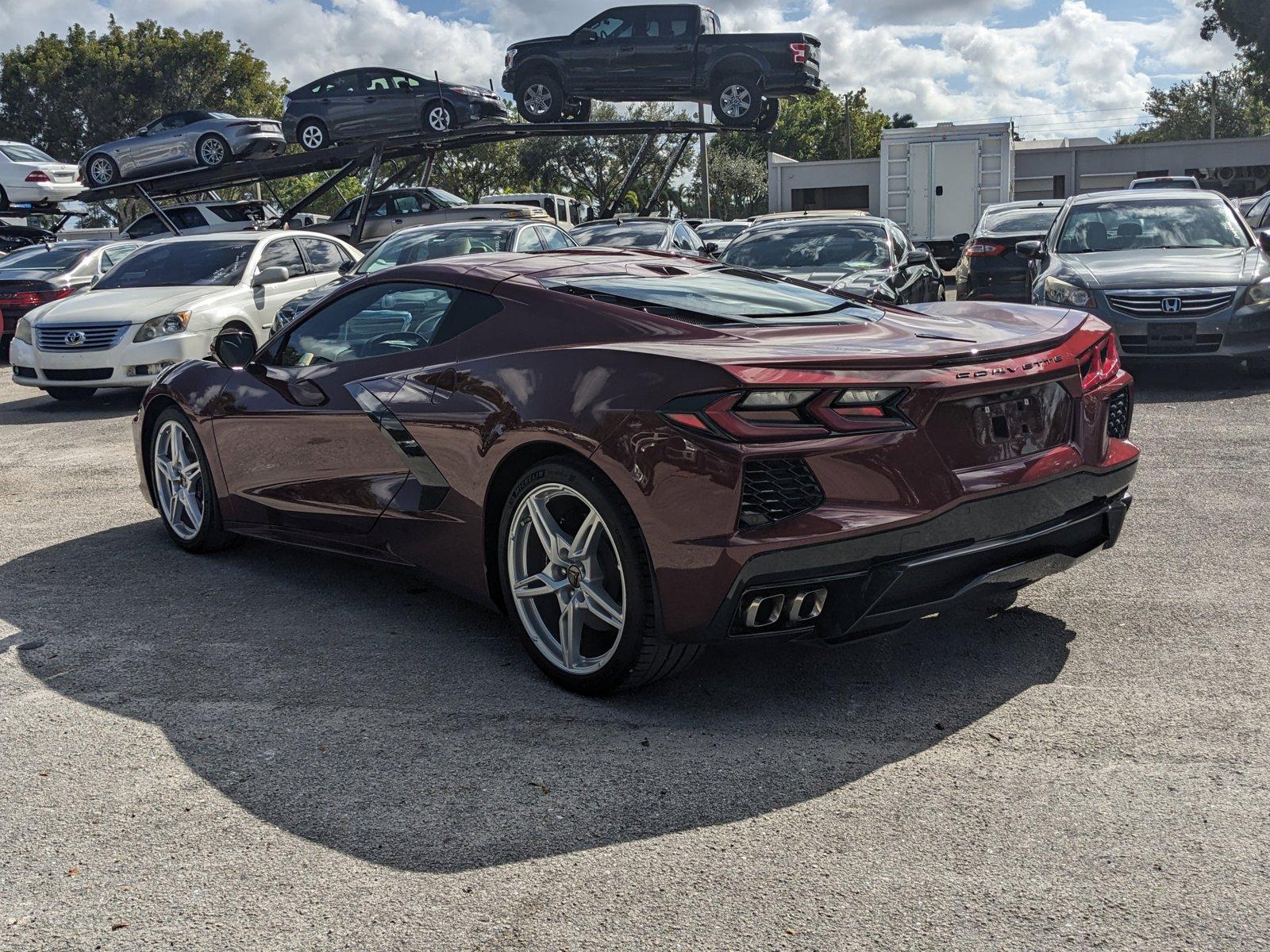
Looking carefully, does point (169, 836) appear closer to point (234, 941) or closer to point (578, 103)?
point (234, 941)

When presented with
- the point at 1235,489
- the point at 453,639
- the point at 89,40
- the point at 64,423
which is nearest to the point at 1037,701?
the point at 453,639

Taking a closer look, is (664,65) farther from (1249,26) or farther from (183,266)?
(1249,26)

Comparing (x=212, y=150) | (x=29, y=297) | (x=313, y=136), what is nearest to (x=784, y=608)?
(x=29, y=297)

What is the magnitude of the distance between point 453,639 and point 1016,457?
6.94 feet

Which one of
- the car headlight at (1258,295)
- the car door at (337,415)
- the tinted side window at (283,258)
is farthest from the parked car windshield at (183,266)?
the car headlight at (1258,295)

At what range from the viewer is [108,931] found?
8.86 ft

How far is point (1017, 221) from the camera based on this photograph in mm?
17250

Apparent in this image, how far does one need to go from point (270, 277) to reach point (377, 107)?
43.7 ft

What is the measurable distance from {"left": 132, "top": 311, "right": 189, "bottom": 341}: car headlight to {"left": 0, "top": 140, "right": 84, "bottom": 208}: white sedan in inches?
716

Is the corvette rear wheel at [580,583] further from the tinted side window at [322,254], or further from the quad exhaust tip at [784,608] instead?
the tinted side window at [322,254]

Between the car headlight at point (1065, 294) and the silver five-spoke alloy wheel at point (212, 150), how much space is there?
19.1 metres

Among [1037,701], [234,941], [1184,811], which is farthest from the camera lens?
[1037,701]

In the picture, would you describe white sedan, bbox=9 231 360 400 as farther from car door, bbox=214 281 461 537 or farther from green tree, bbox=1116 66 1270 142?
green tree, bbox=1116 66 1270 142

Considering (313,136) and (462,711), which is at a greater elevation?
(313,136)
